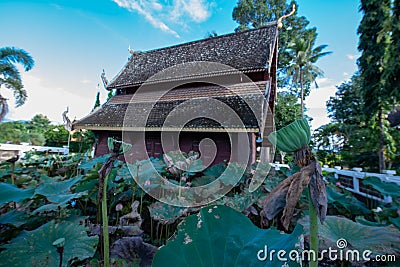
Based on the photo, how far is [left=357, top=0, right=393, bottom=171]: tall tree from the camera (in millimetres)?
9352

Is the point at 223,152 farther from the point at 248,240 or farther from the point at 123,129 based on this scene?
the point at 248,240

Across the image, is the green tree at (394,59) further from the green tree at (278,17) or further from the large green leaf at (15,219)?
the large green leaf at (15,219)

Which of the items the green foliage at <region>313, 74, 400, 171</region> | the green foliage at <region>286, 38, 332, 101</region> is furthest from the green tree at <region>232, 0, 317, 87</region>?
the green foliage at <region>313, 74, 400, 171</region>

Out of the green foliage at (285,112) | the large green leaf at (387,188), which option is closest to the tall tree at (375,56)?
the green foliage at (285,112)

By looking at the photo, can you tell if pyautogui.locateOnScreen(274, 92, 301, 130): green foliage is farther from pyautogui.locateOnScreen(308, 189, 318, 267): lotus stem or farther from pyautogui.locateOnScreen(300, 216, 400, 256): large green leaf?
pyautogui.locateOnScreen(308, 189, 318, 267): lotus stem

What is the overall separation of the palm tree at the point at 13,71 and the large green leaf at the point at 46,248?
12.3 m

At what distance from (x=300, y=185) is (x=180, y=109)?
602 centimetres

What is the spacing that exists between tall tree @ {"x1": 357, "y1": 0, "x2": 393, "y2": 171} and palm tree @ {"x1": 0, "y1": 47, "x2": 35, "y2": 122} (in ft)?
53.9

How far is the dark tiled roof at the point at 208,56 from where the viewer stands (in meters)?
6.88

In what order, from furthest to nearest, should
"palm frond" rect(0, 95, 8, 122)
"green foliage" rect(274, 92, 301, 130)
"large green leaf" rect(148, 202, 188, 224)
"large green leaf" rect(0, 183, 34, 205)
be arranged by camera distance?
"green foliage" rect(274, 92, 301, 130) < "palm frond" rect(0, 95, 8, 122) < "large green leaf" rect(148, 202, 188, 224) < "large green leaf" rect(0, 183, 34, 205)

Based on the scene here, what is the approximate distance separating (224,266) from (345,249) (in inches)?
27.1

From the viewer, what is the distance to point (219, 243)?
536mm

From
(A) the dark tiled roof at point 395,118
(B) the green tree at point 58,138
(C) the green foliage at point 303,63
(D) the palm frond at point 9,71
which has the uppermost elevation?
(C) the green foliage at point 303,63

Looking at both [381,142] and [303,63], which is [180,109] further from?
[303,63]
